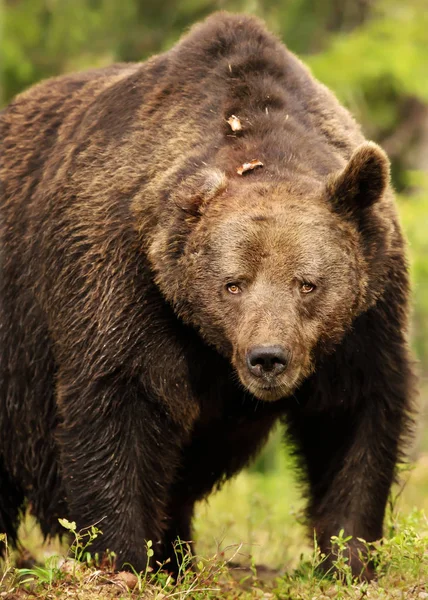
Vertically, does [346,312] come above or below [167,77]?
below

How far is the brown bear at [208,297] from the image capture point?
6.06 meters

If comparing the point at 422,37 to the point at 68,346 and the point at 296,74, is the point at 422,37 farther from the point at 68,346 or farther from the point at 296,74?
the point at 68,346

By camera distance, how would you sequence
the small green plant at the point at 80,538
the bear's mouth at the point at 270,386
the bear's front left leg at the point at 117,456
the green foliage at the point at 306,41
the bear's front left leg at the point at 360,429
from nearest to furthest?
the small green plant at the point at 80,538 < the bear's mouth at the point at 270,386 < the bear's front left leg at the point at 117,456 < the bear's front left leg at the point at 360,429 < the green foliage at the point at 306,41

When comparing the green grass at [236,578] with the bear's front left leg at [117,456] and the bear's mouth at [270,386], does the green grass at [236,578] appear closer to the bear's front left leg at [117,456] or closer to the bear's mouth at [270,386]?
the bear's front left leg at [117,456]

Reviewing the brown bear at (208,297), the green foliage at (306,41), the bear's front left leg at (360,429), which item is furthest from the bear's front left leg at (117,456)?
the green foliage at (306,41)

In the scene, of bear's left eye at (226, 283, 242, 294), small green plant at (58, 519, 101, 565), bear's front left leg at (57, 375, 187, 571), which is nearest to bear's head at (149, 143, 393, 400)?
bear's left eye at (226, 283, 242, 294)

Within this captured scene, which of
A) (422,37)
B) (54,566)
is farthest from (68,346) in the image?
(422,37)

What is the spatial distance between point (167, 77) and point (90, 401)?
201cm

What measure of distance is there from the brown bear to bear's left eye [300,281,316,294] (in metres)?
0.01

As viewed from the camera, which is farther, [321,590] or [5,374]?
[5,374]

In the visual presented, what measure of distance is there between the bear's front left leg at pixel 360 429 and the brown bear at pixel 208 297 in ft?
0.04

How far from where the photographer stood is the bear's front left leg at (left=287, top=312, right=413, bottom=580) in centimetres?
671

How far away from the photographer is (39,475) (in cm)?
745

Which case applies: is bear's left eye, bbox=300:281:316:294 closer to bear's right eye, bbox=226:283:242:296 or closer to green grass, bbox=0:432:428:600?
bear's right eye, bbox=226:283:242:296
